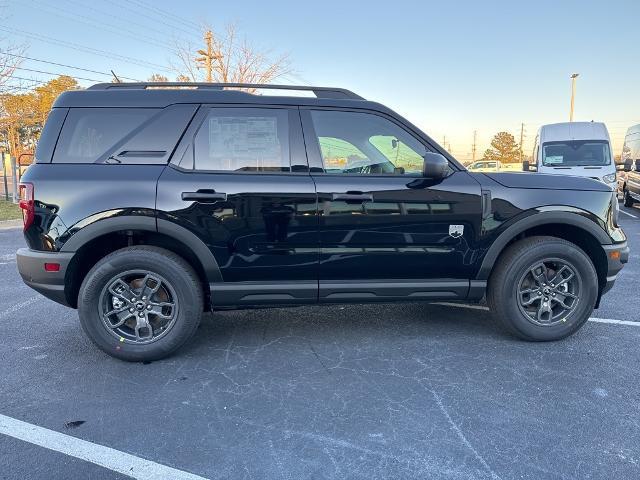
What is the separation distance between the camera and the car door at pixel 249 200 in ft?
10.5

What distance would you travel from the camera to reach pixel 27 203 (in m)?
3.13

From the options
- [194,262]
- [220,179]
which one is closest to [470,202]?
[220,179]

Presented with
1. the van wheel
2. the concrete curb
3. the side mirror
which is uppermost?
the side mirror

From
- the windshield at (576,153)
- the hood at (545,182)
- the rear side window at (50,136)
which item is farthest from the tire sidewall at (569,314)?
the windshield at (576,153)

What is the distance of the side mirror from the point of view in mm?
3256

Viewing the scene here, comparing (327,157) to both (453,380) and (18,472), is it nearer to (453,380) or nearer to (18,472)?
(453,380)

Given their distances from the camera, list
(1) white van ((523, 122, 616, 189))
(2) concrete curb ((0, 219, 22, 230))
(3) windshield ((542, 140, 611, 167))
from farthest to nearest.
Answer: (3) windshield ((542, 140, 611, 167)) < (1) white van ((523, 122, 616, 189)) < (2) concrete curb ((0, 219, 22, 230))

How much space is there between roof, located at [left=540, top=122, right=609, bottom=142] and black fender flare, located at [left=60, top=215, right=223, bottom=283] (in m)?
11.1

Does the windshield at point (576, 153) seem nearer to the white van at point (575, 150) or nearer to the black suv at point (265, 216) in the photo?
the white van at point (575, 150)

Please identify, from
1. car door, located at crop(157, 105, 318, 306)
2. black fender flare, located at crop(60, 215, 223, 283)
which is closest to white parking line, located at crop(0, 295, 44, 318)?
black fender flare, located at crop(60, 215, 223, 283)

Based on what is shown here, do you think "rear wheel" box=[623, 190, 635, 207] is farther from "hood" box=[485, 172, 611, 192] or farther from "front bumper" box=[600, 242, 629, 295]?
"hood" box=[485, 172, 611, 192]

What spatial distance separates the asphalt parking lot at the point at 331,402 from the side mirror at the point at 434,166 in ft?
4.42

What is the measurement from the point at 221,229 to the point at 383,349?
1.54 meters

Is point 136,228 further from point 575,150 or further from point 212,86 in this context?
point 575,150
